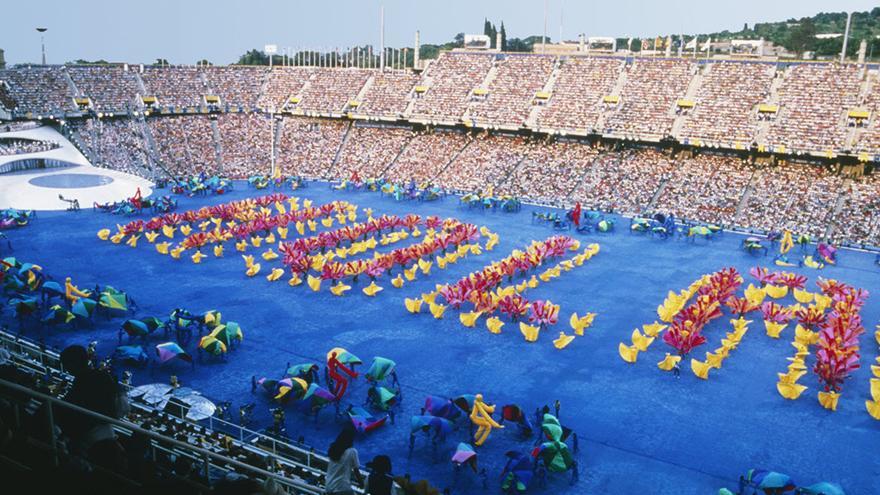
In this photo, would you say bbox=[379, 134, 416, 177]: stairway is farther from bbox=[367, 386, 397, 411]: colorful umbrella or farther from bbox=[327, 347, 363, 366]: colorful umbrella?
bbox=[367, 386, 397, 411]: colorful umbrella

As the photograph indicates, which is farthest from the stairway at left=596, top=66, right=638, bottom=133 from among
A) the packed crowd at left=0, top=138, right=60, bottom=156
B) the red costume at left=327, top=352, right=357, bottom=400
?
the packed crowd at left=0, top=138, right=60, bottom=156

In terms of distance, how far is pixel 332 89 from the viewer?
66062 millimetres

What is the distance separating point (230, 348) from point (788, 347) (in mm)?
19008

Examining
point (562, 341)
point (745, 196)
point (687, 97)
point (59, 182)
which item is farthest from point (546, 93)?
point (562, 341)

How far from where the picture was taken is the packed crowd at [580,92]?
53.0 meters

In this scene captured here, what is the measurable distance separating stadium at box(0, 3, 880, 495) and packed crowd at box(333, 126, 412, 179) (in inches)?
10.7

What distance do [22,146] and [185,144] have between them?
11.8 metres

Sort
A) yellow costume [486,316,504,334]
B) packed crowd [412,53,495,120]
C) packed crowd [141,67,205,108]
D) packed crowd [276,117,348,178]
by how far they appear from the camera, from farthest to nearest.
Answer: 1. packed crowd [141,67,205,108]
2. packed crowd [412,53,495,120]
3. packed crowd [276,117,348,178]
4. yellow costume [486,316,504,334]

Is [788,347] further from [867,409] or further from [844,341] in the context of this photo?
[867,409]

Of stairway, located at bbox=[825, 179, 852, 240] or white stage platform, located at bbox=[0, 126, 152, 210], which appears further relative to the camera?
white stage platform, located at bbox=[0, 126, 152, 210]

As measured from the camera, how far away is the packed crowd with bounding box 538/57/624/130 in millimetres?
53031

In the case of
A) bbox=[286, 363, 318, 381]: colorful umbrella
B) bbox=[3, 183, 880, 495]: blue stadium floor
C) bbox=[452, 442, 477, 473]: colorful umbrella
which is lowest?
bbox=[3, 183, 880, 495]: blue stadium floor

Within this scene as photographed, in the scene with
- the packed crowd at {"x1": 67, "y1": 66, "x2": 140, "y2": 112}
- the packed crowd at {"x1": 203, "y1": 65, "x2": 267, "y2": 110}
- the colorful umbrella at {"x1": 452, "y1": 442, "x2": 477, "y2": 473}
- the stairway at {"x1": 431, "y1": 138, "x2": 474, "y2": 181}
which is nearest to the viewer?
the colorful umbrella at {"x1": 452, "y1": 442, "x2": 477, "y2": 473}

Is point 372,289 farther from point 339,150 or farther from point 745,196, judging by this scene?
point 339,150
